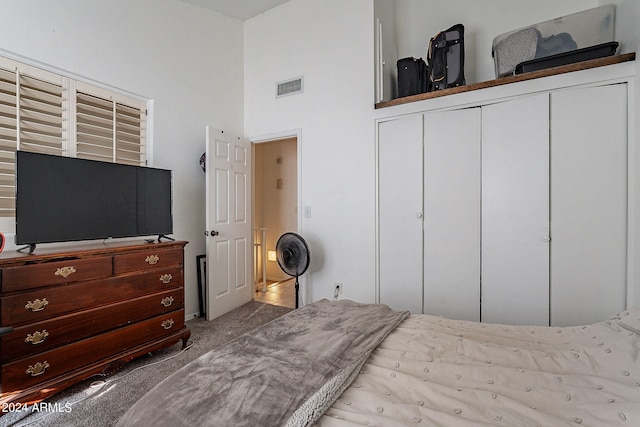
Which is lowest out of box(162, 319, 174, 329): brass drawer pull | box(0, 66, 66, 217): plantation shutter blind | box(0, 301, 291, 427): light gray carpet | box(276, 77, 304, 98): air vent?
box(0, 301, 291, 427): light gray carpet

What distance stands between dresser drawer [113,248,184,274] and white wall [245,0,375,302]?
1.46 m

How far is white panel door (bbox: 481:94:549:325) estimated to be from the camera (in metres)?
2.30

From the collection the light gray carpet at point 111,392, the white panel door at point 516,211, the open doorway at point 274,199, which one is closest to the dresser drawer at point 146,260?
the light gray carpet at point 111,392

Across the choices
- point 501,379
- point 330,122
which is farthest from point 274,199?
point 501,379

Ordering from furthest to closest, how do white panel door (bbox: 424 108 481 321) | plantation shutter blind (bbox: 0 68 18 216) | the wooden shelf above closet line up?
white panel door (bbox: 424 108 481 321), the wooden shelf above closet, plantation shutter blind (bbox: 0 68 18 216)

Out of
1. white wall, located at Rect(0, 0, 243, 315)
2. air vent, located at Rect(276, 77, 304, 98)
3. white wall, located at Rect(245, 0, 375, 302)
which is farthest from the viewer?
air vent, located at Rect(276, 77, 304, 98)

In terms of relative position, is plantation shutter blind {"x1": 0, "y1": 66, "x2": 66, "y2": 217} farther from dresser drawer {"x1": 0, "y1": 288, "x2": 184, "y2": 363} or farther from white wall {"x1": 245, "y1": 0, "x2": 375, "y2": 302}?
white wall {"x1": 245, "y1": 0, "x2": 375, "y2": 302}

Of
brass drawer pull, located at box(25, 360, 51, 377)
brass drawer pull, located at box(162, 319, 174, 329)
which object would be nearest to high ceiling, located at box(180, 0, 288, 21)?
brass drawer pull, located at box(162, 319, 174, 329)

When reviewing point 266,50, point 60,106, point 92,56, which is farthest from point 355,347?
point 266,50

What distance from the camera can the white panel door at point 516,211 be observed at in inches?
90.7

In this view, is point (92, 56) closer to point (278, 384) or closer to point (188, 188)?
point (188, 188)

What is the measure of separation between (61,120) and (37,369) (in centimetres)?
177

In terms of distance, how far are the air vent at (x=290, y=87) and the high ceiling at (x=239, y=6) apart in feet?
3.16

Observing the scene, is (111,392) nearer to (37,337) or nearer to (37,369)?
(37,369)
